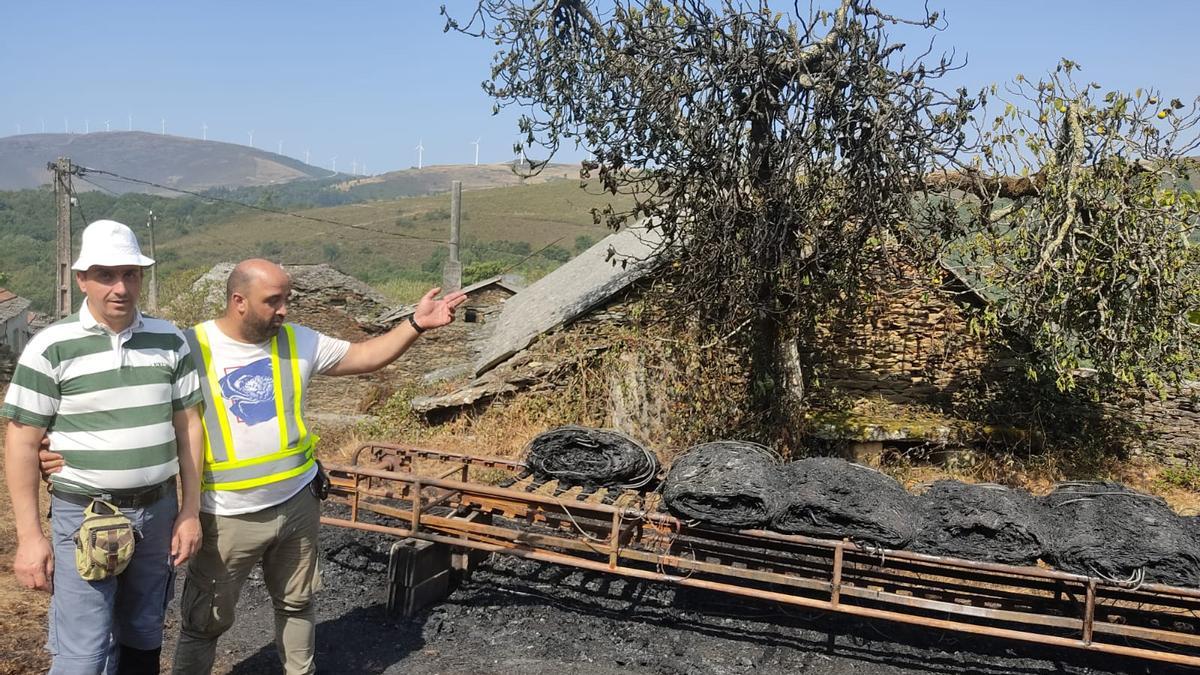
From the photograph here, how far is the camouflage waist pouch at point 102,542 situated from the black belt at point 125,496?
0.04m

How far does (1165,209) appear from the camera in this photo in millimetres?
8648

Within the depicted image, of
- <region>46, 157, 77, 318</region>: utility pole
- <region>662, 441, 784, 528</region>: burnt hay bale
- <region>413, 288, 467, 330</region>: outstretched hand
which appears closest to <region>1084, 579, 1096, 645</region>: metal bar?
<region>662, 441, 784, 528</region>: burnt hay bale

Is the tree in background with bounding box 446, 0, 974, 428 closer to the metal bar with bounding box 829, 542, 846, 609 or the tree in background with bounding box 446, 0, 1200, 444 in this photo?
the tree in background with bounding box 446, 0, 1200, 444

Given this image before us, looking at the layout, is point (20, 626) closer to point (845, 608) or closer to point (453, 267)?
point (845, 608)

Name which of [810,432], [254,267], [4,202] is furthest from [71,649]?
[4,202]

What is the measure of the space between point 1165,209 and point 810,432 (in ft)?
14.2

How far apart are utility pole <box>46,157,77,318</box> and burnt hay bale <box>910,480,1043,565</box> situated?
66.6 feet

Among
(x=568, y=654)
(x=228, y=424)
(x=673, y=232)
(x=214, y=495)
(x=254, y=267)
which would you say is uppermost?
(x=673, y=232)

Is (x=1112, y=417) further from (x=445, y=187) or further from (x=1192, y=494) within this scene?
(x=445, y=187)

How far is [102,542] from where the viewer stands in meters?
3.62

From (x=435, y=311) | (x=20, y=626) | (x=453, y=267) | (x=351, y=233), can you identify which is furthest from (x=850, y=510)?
(x=351, y=233)

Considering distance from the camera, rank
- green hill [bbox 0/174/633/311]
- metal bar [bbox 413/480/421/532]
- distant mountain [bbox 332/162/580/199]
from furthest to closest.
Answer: distant mountain [bbox 332/162/580/199]
green hill [bbox 0/174/633/311]
metal bar [bbox 413/480/421/532]

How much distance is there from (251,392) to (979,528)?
4.54 meters

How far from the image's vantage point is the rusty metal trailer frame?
17.8 ft
